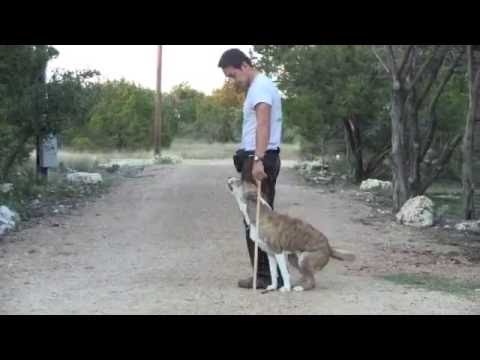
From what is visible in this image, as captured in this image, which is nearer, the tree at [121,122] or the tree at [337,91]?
the tree at [337,91]

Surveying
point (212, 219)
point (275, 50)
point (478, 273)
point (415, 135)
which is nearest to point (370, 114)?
point (275, 50)

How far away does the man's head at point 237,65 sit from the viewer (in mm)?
8023

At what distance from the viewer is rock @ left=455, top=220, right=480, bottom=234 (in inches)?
583

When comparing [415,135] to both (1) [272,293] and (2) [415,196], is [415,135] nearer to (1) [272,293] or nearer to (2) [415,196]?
(2) [415,196]

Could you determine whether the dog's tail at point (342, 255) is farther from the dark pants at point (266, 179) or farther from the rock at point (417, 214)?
the rock at point (417, 214)

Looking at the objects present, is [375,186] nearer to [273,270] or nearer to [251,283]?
[251,283]

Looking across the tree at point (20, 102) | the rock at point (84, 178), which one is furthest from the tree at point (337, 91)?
the tree at point (20, 102)

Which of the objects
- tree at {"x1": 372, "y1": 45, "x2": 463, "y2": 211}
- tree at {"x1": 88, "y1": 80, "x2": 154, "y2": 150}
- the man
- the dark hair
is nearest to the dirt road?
the man

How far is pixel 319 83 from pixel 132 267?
16.0m

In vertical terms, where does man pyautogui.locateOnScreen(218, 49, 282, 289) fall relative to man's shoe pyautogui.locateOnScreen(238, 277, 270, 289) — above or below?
above

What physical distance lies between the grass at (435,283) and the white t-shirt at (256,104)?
2324 millimetres

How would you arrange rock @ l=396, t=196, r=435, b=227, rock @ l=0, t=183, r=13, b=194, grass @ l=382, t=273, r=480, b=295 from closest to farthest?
grass @ l=382, t=273, r=480, b=295
rock @ l=396, t=196, r=435, b=227
rock @ l=0, t=183, r=13, b=194

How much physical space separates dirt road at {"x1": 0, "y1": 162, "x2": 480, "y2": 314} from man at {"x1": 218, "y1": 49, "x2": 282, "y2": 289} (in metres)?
0.91

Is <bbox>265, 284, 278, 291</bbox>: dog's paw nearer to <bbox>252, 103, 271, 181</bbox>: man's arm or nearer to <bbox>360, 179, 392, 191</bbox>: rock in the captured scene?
<bbox>252, 103, 271, 181</bbox>: man's arm
